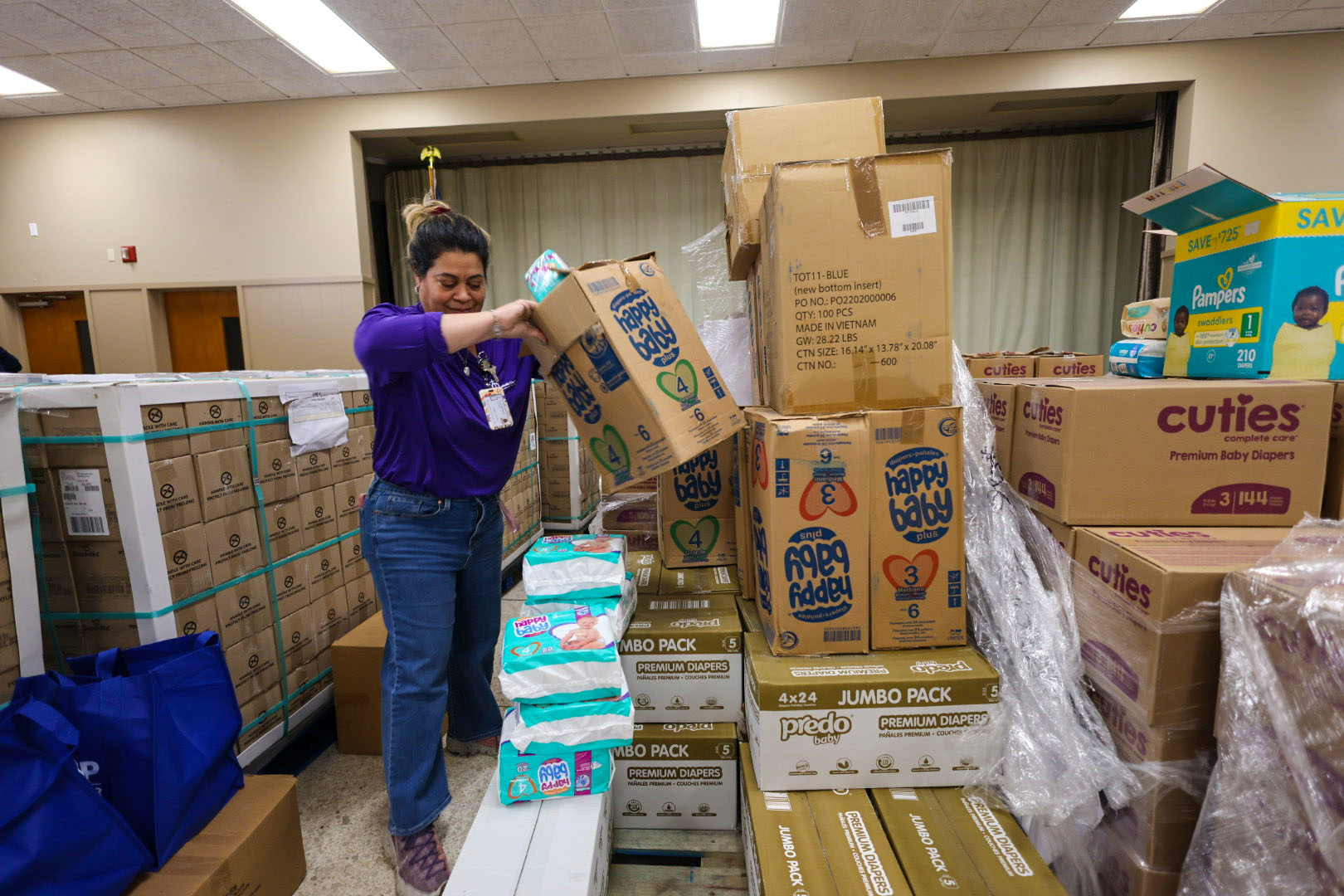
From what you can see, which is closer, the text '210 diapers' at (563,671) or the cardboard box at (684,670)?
the text '210 diapers' at (563,671)

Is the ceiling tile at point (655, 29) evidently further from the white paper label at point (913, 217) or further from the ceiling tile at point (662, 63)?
the white paper label at point (913, 217)

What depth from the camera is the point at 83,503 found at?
134cm

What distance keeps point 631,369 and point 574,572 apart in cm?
61

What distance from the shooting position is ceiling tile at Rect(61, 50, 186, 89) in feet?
12.8

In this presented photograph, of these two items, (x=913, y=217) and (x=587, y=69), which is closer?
(x=913, y=217)

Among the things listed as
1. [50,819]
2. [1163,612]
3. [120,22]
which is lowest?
[50,819]

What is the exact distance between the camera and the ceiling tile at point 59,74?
3.96 m

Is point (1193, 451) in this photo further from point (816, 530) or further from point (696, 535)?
point (696, 535)

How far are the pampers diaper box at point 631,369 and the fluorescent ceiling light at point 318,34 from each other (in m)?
3.65

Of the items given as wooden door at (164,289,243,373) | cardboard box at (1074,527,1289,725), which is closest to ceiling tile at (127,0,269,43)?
wooden door at (164,289,243,373)

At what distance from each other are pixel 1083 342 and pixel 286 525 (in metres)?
6.19

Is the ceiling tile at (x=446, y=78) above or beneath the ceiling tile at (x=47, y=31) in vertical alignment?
above

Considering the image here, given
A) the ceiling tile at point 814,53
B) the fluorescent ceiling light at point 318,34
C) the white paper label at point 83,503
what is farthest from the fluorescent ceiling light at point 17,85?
the ceiling tile at point 814,53

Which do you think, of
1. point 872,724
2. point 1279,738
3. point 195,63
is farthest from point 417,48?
point 1279,738
